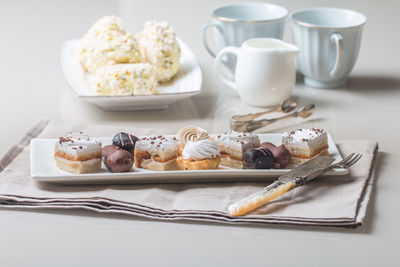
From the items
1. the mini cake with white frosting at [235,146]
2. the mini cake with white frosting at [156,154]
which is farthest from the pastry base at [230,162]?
the mini cake with white frosting at [156,154]

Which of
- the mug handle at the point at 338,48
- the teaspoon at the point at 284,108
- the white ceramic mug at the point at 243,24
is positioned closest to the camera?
the teaspoon at the point at 284,108

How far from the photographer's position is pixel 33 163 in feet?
4.39

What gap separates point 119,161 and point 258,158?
0.94 ft

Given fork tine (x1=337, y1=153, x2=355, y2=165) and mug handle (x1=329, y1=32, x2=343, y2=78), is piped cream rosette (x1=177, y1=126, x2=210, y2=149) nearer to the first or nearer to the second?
fork tine (x1=337, y1=153, x2=355, y2=165)

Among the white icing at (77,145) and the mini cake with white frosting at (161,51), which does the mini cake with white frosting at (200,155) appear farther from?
the mini cake with white frosting at (161,51)

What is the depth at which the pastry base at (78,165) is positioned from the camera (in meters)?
1.29

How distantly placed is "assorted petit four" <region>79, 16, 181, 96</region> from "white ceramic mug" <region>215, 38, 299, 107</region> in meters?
0.22

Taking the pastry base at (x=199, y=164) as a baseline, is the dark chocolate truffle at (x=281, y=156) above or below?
above

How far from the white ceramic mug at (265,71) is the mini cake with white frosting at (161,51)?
0.19 metres

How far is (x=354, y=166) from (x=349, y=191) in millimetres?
134

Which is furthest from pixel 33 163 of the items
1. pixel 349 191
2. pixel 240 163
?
pixel 349 191

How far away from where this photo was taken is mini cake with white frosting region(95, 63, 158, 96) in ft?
5.69

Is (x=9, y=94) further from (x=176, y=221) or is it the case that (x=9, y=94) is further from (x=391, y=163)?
(x=391, y=163)

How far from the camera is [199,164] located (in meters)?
1.30
